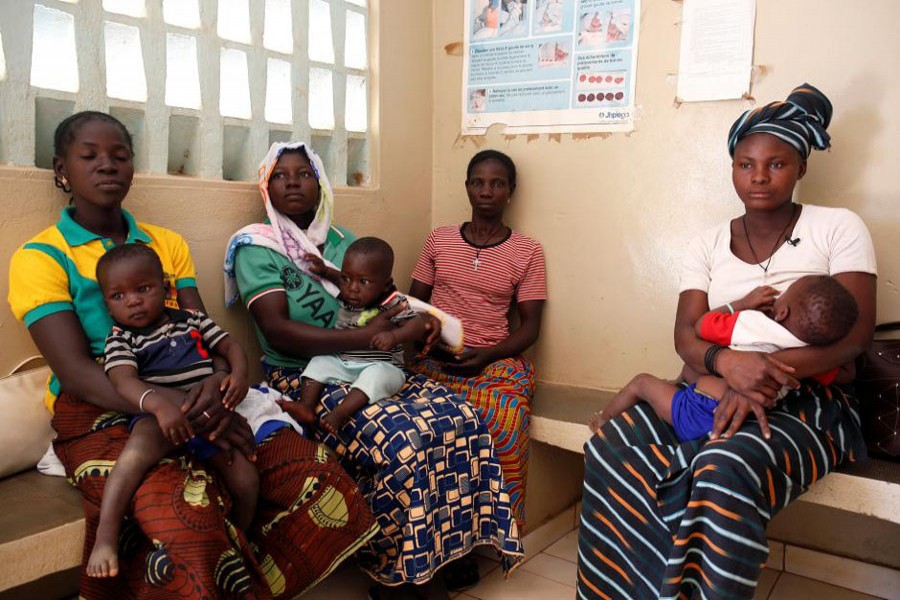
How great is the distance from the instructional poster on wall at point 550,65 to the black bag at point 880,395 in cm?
132

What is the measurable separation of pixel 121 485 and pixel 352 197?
68.7 inches

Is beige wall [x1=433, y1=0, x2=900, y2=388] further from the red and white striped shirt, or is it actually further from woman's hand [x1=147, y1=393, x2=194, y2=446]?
woman's hand [x1=147, y1=393, x2=194, y2=446]

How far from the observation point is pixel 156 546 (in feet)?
5.76

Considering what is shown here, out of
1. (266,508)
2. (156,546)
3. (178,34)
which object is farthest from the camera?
(178,34)

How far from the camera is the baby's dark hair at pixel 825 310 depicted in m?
1.99

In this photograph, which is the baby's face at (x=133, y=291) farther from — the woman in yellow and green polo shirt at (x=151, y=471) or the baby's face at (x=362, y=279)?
the baby's face at (x=362, y=279)

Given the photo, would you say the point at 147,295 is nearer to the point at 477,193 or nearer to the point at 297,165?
the point at 297,165

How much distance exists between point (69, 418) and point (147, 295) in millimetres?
423

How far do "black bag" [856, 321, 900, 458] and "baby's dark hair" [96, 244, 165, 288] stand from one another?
226 centimetres

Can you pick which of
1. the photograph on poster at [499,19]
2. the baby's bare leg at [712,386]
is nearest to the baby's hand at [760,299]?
the baby's bare leg at [712,386]

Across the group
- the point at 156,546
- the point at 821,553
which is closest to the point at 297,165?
the point at 156,546

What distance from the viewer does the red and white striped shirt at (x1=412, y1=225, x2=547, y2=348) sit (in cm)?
317

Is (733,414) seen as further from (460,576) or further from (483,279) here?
(483,279)

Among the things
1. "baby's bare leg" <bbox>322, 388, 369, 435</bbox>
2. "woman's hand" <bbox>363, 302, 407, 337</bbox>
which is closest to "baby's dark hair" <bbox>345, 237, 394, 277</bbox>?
"woman's hand" <bbox>363, 302, 407, 337</bbox>
